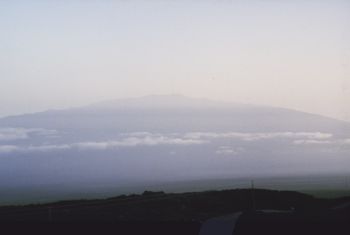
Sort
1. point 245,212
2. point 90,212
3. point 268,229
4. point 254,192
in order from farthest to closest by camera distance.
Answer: point 254,192 → point 90,212 → point 245,212 → point 268,229

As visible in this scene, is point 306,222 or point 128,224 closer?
point 306,222

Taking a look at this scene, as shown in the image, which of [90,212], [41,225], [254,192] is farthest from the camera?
[254,192]

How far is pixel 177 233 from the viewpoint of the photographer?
460cm

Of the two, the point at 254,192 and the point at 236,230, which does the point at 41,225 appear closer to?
the point at 236,230

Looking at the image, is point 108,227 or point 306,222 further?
point 108,227

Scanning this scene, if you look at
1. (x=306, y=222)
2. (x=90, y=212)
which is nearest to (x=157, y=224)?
(x=306, y=222)

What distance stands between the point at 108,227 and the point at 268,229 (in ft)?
4.50

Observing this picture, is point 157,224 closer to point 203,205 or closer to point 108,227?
point 108,227

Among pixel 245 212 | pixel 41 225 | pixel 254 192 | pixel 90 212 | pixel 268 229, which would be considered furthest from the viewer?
pixel 254 192

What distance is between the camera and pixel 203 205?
29.2 ft

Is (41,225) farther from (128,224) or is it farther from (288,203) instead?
(288,203)

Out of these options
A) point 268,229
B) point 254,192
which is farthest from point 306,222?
point 254,192

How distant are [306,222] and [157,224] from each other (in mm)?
1224

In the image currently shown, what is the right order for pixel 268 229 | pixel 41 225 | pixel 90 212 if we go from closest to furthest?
pixel 268 229 → pixel 41 225 → pixel 90 212
